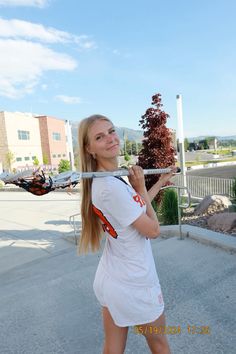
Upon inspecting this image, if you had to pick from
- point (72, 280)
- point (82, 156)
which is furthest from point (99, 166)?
point (72, 280)

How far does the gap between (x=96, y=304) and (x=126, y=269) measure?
1598mm

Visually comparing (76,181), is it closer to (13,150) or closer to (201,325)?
(201,325)

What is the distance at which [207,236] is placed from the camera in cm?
400

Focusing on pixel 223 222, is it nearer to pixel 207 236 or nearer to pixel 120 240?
pixel 207 236

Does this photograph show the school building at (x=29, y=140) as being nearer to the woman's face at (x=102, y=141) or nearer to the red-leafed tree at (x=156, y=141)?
the red-leafed tree at (x=156, y=141)

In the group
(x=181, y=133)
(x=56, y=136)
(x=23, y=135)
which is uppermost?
(x=56, y=136)

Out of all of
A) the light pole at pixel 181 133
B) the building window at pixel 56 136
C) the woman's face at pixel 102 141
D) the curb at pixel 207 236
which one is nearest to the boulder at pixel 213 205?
the curb at pixel 207 236

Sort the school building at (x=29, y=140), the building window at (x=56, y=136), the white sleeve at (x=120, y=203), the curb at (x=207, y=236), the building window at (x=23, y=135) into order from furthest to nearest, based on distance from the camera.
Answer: the building window at (x=56, y=136) < the building window at (x=23, y=135) < the school building at (x=29, y=140) < the curb at (x=207, y=236) < the white sleeve at (x=120, y=203)

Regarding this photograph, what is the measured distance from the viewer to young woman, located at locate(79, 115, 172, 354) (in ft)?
4.16

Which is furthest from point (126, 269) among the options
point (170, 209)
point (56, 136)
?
point (56, 136)

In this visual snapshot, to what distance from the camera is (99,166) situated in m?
1.48

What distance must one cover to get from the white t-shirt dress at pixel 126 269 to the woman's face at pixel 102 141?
0.18 meters

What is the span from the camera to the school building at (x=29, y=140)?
1448 inches

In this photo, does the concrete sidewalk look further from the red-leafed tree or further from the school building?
the school building
